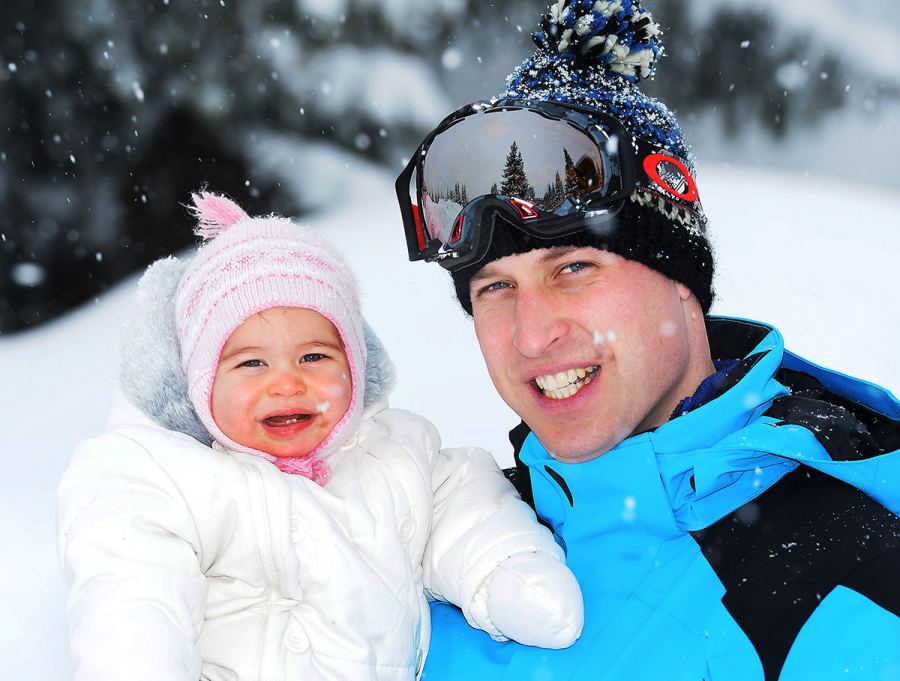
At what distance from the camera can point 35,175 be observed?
8.29 metres

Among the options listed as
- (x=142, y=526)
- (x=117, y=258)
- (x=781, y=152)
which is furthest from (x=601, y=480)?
(x=781, y=152)

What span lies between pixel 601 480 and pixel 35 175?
821 cm

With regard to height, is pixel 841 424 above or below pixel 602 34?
below

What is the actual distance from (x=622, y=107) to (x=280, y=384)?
1.23m

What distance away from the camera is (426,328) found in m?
6.52

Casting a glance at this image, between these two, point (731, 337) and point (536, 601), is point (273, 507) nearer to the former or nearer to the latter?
point (536, 601)

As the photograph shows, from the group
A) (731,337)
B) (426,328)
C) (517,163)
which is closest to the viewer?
(517,163)

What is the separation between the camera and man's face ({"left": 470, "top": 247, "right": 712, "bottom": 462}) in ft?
6.75

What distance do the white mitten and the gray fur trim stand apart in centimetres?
74

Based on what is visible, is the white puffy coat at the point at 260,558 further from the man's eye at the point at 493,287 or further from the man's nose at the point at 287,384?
the man's eye at the point at 493,287

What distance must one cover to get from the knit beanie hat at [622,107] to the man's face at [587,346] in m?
0.05

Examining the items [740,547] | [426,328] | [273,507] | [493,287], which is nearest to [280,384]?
[273,507]

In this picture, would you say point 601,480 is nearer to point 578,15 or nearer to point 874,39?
point 578,15

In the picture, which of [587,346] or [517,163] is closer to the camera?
[587,346]
